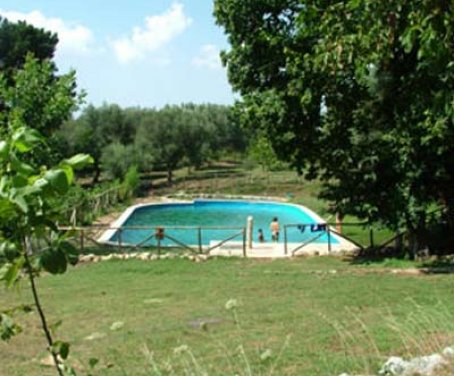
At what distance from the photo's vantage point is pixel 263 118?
1797 centimetres

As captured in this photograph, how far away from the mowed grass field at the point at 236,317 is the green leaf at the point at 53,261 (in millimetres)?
1815

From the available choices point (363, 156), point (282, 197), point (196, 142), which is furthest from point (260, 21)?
point (196, 142)

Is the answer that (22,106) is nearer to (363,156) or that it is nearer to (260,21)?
(260,21)

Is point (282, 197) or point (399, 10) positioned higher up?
point (399, 10)

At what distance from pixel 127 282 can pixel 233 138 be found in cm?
5588

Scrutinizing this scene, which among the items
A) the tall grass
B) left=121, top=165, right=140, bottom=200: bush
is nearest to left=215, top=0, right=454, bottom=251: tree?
the tall grass

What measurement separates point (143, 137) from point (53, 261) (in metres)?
56.5

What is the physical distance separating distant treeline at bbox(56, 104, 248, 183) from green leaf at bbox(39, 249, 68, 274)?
50172 millimetres

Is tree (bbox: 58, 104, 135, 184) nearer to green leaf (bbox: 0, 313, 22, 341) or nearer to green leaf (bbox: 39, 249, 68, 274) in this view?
green leaf (bbox: 0, 313, 22, 341)

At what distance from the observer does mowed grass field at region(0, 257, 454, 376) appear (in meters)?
6.25

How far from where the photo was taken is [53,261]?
5.46 ft

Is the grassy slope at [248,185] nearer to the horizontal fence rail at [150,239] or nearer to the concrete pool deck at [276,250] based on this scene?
the horizontal fence rail at [150,239]

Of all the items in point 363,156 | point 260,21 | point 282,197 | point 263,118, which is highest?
point 260,21

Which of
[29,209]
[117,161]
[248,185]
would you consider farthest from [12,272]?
[248,185]
